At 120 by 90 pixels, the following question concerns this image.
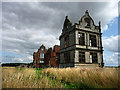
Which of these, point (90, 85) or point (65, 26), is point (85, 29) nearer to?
point (65, 26)

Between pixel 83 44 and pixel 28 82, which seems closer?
pixel 28 82

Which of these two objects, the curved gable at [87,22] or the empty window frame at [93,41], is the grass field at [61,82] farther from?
the curved gable at [87,22]

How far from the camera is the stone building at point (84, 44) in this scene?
17.6 m

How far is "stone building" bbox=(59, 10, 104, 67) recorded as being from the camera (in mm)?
17609

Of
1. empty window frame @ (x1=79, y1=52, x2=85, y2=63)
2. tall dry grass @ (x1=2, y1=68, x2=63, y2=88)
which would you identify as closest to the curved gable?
empty window frame @ (x1=79, y1=52, x2=85, y2=63)

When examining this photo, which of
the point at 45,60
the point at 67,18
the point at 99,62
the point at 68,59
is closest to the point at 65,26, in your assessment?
the point at 67,18

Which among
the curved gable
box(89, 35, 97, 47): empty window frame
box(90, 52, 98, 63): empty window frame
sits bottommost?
box(90, 52, 98, 63): empty window frame

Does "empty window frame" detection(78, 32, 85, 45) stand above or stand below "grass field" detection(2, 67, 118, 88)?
above

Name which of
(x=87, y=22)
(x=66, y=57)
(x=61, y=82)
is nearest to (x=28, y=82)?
(x=61, y=82)

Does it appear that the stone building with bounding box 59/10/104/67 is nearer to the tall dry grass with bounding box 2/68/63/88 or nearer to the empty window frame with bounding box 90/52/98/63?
the empty window frame with bounding box 90/52/98/63

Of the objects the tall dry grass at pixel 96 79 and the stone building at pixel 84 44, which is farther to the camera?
the stone building at pixel 84 44

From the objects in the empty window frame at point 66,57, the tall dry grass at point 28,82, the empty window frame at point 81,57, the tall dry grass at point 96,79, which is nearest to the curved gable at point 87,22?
the empty window frame at point 81,57

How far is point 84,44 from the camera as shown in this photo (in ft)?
60.4

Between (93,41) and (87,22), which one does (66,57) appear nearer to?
(93,41)
